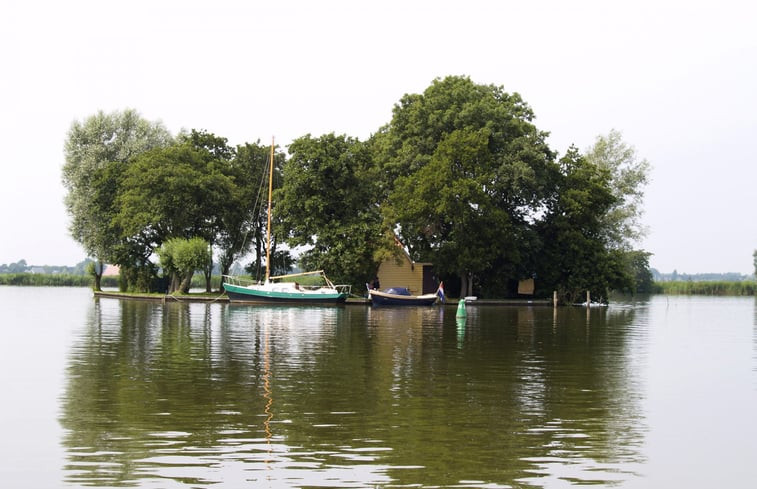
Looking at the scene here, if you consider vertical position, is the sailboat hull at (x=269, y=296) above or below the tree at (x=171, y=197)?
below

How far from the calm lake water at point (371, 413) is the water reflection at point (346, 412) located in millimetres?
54

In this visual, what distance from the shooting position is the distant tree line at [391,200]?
66.9 metres

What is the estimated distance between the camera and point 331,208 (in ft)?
222

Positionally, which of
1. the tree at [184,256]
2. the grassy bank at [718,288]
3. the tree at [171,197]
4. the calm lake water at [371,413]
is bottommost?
the calm lake water at [371,413]

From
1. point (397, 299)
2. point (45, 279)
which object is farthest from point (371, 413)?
point (45, 279)

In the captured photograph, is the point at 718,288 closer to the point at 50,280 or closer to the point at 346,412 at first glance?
the point at 50,280

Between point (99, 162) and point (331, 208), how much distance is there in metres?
26.5

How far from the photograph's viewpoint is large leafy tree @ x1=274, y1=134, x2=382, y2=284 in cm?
6594

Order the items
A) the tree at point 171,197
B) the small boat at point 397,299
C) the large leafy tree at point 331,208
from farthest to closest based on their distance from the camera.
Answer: the tree at point 171,197, the large leafy tree at point 331,208, the small boat at point 397,299

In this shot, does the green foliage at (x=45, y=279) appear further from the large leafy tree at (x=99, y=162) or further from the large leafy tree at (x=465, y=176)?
the large leafy tree at (x=465, y=176)

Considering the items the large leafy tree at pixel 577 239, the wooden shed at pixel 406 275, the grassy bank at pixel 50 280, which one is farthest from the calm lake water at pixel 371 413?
the grassy bank at pixel 50 280

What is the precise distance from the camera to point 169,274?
7262 centimetres

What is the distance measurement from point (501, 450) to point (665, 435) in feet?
11.4

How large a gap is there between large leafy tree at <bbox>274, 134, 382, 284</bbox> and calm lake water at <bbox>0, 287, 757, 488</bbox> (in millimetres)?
33158
